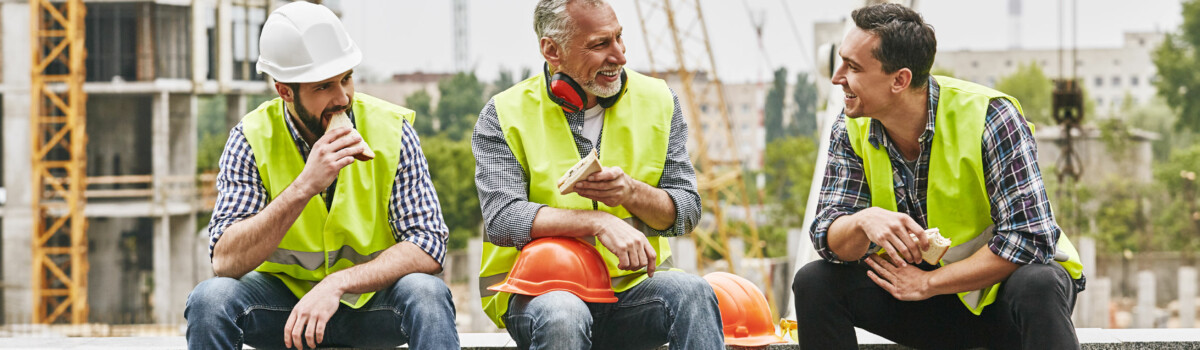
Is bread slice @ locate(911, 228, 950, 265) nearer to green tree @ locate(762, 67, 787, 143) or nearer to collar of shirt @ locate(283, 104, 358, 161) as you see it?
collar of shirt @ locate(283, 104, 358, 161)

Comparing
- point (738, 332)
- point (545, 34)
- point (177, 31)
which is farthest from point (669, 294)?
point (177, 31)

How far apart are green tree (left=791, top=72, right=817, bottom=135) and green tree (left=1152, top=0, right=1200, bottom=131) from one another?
765 inches

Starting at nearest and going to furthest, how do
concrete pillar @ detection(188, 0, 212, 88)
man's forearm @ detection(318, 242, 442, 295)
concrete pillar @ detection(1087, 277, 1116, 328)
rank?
man's forearm @ detection(318, 242, 442, 295)
concrete pillar @ detection(1087, 277, 1116, 328)
concrete pillar @ detection(188, 0, 212, 88)

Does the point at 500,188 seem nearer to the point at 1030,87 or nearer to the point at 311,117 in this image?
the point at 311,117

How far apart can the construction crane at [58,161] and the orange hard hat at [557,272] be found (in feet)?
130

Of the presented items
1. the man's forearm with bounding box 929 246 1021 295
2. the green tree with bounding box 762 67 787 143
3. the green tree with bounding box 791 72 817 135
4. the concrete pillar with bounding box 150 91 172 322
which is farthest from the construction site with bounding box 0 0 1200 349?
the man's forearm with bounding box 929 246 1021 295

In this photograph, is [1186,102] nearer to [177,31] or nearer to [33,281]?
[177,31]

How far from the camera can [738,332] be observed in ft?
12.2

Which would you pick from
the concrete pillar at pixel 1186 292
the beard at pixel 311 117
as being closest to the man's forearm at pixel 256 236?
the beard at pixel 311 117

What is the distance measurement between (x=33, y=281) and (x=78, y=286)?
1.43m

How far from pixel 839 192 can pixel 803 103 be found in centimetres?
6582

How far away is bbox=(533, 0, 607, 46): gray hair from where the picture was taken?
11.1 ft

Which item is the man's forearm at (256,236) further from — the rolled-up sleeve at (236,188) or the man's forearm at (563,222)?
the man's forearm at (563,222)

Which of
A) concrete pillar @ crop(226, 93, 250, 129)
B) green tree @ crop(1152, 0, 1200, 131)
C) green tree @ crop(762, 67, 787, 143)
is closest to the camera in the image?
concrete pillar @ crop(226, 93, 250, 129)
